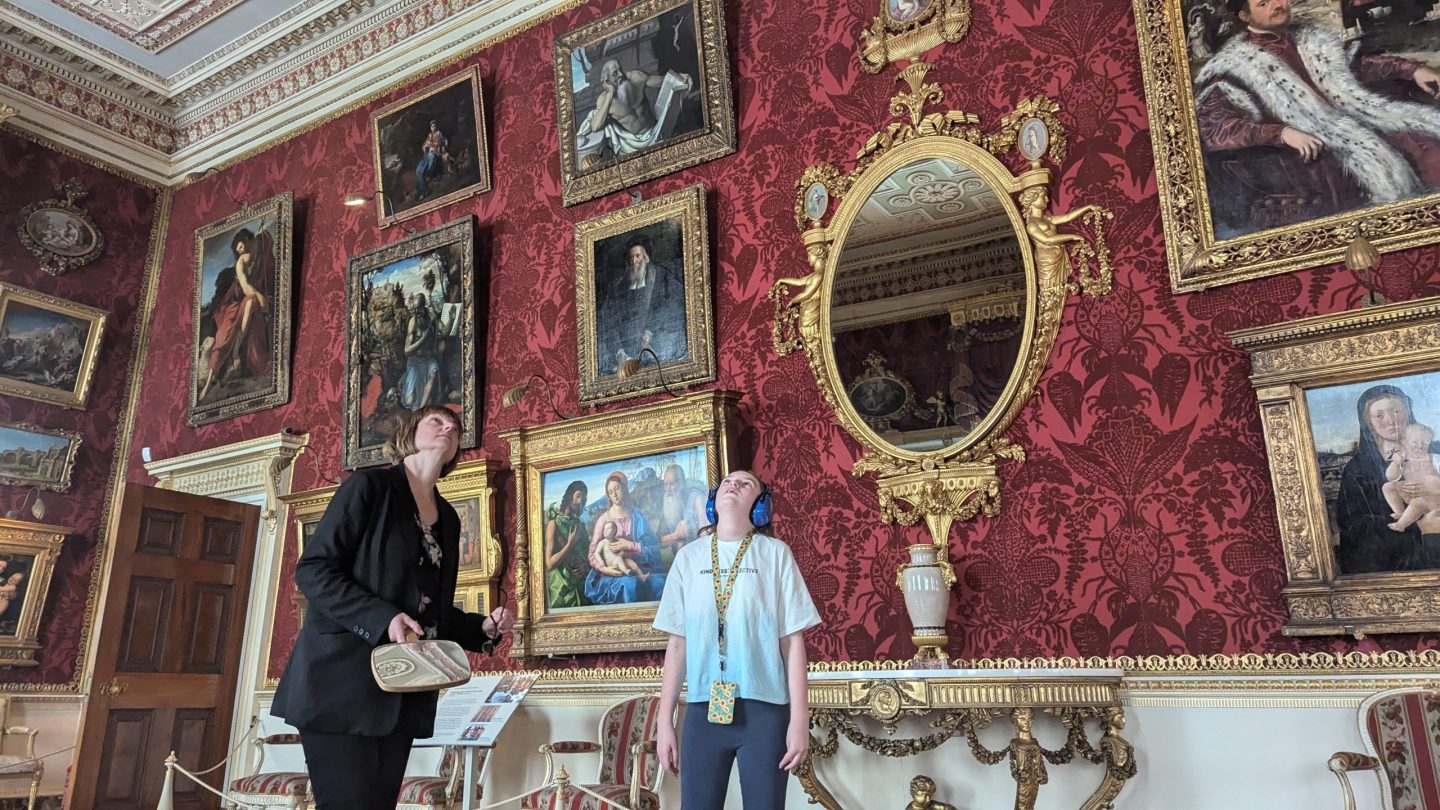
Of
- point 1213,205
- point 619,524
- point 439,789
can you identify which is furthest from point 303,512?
point 1213,205

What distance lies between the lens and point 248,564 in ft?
29.4

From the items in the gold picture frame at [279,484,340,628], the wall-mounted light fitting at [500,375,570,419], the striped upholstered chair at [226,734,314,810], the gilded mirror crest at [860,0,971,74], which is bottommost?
the striped upholstered chair at [226,734,314,810]

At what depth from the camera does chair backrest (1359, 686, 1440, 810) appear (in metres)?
3.78

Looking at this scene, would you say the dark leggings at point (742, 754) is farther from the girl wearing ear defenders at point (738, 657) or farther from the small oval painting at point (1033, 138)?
the small oval painting at point (1033, 138)

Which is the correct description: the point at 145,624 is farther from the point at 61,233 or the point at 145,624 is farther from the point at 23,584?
the point at 61,233

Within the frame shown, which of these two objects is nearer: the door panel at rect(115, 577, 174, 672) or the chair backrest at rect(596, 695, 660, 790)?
the chair backrest at rect(596, 695, 660, 790)

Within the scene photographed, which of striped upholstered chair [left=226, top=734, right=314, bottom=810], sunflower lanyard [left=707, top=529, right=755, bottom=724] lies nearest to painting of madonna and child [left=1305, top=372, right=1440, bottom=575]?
sunflower lanyard [left=707, top=529, right=755, bottom=724]

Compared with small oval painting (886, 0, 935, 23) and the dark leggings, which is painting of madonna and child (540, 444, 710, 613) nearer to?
the dark leggings

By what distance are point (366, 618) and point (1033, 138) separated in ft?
13.9

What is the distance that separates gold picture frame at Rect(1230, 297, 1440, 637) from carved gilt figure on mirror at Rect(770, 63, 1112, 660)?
106cm

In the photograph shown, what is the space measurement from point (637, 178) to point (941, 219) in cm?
228

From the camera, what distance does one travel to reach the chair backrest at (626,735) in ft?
18.6

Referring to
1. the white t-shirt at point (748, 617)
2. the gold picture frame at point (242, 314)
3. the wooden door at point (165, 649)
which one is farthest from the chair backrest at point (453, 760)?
the gold picture frame at point (242, 314)

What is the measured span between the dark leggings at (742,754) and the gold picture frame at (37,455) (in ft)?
27.6
